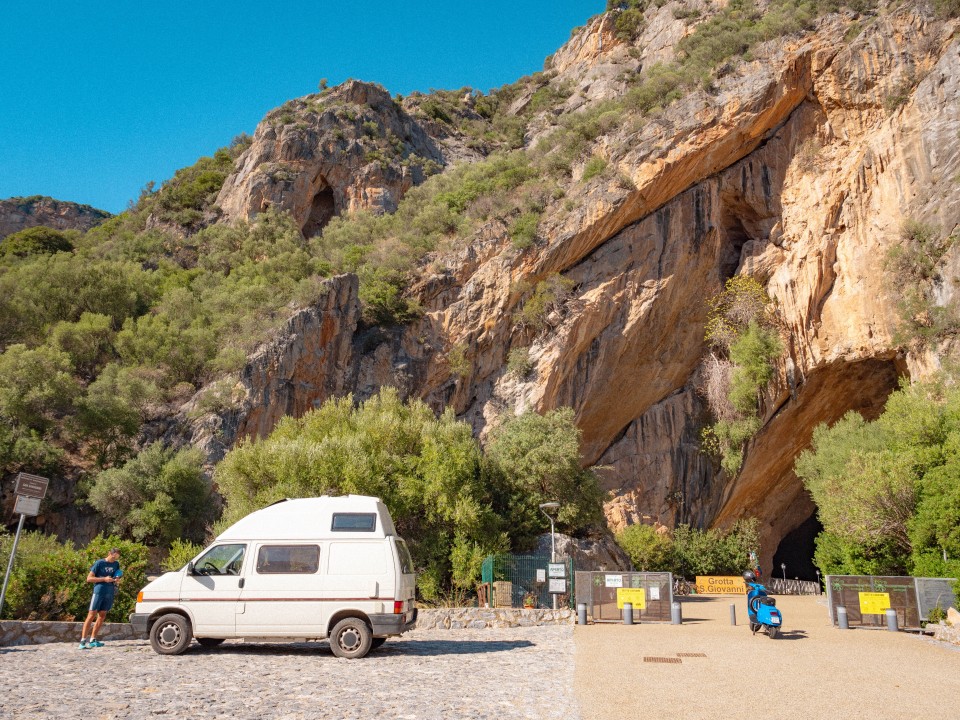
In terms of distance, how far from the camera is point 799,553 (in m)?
43.9

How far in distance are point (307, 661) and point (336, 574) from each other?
130 cm

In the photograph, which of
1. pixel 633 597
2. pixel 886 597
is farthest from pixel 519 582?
pixel 886 597

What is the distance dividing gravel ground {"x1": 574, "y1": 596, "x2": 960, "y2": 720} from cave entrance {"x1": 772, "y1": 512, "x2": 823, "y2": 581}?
32536 mm

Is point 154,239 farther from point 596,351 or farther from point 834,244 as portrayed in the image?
point 834,244

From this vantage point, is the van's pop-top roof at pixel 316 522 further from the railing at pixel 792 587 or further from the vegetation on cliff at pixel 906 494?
the railing at pixel 792 587

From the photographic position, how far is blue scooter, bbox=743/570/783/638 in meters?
13.1

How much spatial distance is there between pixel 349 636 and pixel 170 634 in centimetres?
275

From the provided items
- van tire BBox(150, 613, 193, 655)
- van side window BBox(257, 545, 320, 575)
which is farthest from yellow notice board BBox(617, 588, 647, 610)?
van tire BBox(150, 613, 193, 655)

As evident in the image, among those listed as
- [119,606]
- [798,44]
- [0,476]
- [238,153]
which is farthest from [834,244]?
[238,153]

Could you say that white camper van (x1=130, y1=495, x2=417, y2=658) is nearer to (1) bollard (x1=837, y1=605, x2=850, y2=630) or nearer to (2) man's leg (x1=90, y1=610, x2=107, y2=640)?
(2) man's leg (x1=90, y1=610, x2=107, y2=640)

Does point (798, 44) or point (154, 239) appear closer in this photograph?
point (798, 44)

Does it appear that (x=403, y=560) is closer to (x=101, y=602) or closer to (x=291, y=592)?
(x=291, y=592)

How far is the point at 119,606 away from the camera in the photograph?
12977 millimetres

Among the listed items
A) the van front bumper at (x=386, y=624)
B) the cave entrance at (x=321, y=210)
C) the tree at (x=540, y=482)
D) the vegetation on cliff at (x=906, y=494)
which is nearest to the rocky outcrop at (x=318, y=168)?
the cave entrance at (x=321, y=210)
